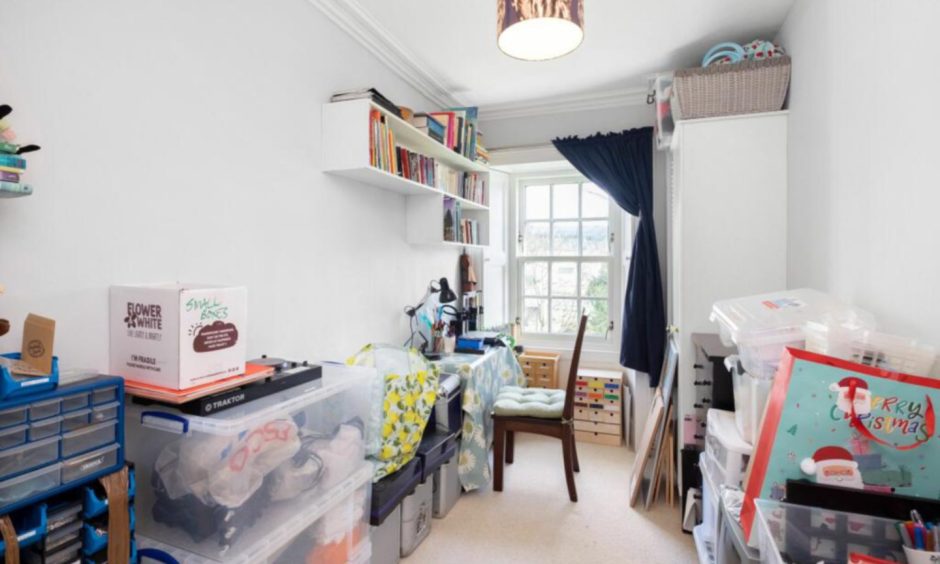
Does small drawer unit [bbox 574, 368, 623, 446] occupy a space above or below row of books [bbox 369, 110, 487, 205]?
below

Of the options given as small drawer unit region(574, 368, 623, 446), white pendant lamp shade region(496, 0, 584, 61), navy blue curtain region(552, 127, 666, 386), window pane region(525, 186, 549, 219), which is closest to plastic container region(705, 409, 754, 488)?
white pendant lamp shade region(496, 0, 584, 61)

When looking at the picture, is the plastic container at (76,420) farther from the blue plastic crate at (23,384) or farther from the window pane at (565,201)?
the window pane at (565,201)

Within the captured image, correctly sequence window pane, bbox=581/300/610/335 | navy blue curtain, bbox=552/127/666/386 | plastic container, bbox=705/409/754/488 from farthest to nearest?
1. window pane, bbox=581/300/610/335
2. navy blue curtain, bbox=552/127/666/386
3. plastic container, bbox=705/409/754/488

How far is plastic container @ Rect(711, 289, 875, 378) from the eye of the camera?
139 centimetres

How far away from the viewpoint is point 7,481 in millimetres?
906

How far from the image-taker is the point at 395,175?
93.3 inches

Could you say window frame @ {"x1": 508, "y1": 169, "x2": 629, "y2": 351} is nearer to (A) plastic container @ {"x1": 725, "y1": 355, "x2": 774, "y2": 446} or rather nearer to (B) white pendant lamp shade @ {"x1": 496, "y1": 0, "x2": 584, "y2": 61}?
(A) plastic container @ {"x1": 725, "y1": 355, "x2": 774, "y2": 446}

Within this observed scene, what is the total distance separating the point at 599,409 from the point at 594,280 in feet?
3.71

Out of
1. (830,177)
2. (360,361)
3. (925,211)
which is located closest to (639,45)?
(830,177)

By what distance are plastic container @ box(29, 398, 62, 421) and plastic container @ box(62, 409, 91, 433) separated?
23 millimetres

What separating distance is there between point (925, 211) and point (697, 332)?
122 centimetres

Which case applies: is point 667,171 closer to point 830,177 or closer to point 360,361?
point 830,177

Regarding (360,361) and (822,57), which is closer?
(822,57)

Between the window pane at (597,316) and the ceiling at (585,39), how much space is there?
1704mm
